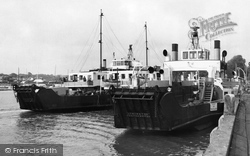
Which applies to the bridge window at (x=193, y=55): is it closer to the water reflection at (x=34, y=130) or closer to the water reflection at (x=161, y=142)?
the water reflection at (x=161, y=142)

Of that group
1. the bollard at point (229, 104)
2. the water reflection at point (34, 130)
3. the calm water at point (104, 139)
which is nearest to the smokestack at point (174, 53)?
the calm water at point (104, 139)

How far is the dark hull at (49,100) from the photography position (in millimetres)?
24188

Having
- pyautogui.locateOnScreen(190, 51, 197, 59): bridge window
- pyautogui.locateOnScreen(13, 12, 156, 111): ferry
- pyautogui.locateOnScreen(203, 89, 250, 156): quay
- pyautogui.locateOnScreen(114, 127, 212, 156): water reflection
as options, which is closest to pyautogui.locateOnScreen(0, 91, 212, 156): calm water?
pyautogui.locateOnScreen(114, 127, 212, 156): water reflection

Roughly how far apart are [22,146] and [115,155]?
444 cm

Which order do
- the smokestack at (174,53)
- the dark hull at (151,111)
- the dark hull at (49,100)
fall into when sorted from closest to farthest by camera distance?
the dark hull at (151,111), the smokestack at (174,53), the dark hull at (49,100)

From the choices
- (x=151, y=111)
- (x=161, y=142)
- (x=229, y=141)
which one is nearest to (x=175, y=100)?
(x=151, y=111)

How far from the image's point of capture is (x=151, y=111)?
1280 cm

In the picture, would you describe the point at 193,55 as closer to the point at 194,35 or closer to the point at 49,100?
the point at 194,35

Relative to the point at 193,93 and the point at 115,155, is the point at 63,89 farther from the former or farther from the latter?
the point at 115,155

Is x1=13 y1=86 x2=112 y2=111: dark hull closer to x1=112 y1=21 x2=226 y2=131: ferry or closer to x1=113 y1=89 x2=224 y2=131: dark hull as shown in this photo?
x1=112 y1=21 x2=226 y2=131: ferry

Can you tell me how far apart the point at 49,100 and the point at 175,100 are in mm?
15171

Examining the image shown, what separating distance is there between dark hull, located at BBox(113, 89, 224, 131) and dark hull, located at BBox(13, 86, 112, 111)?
41.6ft

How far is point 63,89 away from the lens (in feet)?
93.8

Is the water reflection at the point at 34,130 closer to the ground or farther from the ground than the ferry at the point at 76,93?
closer to the ground
